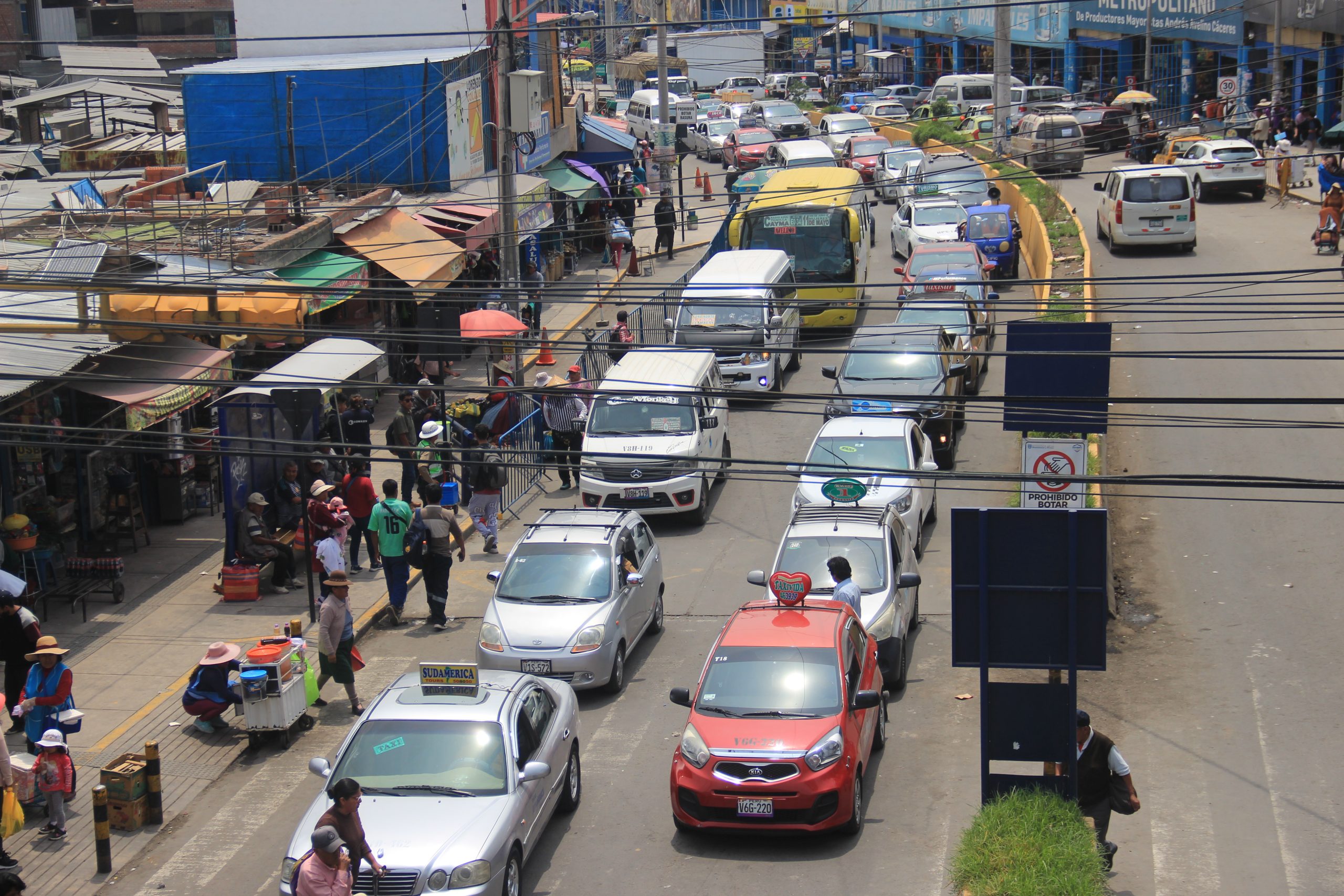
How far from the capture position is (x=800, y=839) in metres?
11.0

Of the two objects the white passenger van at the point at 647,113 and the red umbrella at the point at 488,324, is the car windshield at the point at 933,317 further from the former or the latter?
the white passenger van at the point at 647,113

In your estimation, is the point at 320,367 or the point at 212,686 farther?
the point at 320,367

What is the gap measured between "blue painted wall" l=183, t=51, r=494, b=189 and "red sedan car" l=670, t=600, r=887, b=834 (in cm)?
1968

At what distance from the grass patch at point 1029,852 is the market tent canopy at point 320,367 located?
10354 millimetres

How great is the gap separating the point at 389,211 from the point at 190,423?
7018mm

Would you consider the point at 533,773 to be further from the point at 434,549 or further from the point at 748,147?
the point at 748,147

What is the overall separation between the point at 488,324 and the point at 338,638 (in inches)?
353

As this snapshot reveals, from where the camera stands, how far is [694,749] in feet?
35.8

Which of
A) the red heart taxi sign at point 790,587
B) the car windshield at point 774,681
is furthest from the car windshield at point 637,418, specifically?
the car windshield at point 774,681

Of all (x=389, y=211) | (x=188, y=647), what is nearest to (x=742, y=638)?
(x=188, y=647)

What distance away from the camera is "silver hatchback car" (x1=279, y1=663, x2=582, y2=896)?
9.34 m

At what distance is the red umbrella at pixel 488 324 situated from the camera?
21516mm

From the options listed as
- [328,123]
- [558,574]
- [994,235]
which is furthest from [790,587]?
[328,123]

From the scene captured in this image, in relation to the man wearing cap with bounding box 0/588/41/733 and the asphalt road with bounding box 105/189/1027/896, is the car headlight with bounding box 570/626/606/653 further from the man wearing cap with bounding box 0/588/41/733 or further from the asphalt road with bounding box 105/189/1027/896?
the man wearing cap with bounding box 0/588/41/733
